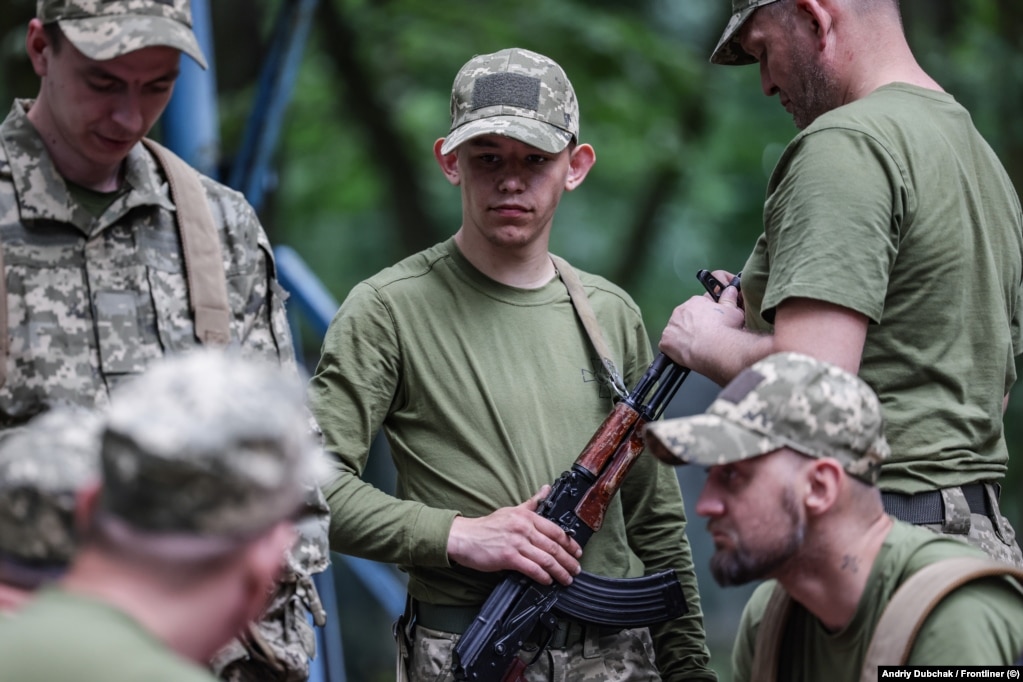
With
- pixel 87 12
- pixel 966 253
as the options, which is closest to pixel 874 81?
pixel 966 253

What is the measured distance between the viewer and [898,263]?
323cm

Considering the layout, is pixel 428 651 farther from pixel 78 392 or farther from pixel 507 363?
pixel 78 392

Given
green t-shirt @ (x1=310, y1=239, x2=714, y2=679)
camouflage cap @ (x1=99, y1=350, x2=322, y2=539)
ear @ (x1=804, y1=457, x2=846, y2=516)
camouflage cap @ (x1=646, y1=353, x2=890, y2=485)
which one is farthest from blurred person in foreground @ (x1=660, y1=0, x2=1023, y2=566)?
camouflage cap @ (x1=99, y1=350, x2=322, y2=539)

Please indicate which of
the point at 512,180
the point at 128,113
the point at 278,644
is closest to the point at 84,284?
the point at 128,113

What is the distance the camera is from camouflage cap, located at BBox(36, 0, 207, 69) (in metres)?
3.18

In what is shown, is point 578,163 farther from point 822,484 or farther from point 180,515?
point 180,515

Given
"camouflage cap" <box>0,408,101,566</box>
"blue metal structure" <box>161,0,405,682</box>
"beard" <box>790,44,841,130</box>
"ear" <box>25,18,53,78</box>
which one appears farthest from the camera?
"blue metal structure" <box>161,0,405,682</box>

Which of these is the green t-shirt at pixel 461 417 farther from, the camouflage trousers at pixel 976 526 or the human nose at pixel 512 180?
the camouflage trousers at pixel 976 526

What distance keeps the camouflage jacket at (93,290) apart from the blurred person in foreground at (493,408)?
37 centimetres

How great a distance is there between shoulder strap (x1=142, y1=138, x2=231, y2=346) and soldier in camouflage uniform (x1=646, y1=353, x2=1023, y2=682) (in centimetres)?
113

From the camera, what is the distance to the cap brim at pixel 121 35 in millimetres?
3172

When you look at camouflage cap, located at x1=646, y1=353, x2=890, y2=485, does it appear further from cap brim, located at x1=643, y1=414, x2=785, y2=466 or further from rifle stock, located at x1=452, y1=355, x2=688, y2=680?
rifle stock, located at x1=452, y1=355, x2=688, y2=680

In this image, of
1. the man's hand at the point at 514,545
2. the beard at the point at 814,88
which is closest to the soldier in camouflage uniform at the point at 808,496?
the man's hand at the point at 514,545

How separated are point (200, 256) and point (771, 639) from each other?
1.66m
